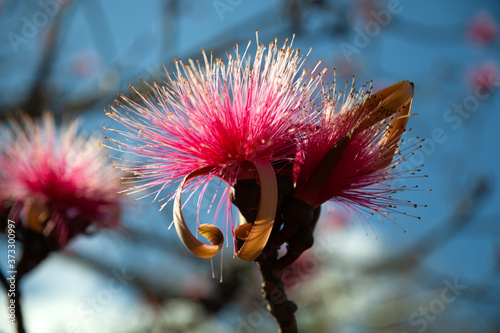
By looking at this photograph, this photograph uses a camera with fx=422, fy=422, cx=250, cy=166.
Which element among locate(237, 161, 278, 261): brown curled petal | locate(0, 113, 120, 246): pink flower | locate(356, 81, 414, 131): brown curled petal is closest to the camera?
locate(237, 161, 278, 261): brown curled petal

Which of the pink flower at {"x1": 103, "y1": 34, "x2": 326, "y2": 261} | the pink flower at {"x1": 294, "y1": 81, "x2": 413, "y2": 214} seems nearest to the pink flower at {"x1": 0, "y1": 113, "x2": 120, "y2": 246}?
the pink flower at {"x1": 103, "y1": 34, "x2": 326, "y2": 261}

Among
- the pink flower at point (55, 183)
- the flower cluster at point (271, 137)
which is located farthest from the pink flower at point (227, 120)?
the pink flower at point (55, 183)

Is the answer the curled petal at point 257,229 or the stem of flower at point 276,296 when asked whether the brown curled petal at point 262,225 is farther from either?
the stem of flower at point 276,296

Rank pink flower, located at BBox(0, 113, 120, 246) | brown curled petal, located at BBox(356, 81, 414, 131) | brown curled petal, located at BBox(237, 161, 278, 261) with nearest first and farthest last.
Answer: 1. brown curled petal, located at BBox(237, 161, 278, 261)
2. brown curled petal, located at BBox(356, 81, 414, 131)
3. pink flower, located at BBox(0, 113, 120, 246)

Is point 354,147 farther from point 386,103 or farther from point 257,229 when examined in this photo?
point 257,229

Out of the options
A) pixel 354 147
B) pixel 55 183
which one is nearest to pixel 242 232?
pixel 354 147

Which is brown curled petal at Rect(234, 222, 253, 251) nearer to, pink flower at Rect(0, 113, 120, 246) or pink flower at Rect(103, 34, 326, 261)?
pink flower at Rect(103, 34, 326, 261)

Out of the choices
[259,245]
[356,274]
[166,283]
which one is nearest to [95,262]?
[166,283]

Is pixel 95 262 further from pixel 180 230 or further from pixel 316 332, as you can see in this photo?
pixel 180 230

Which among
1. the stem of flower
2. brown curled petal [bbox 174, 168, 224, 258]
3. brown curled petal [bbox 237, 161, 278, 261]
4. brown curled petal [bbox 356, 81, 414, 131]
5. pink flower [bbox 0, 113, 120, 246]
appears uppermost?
brown curled petal [bbox 356, 81, 414, 131]
